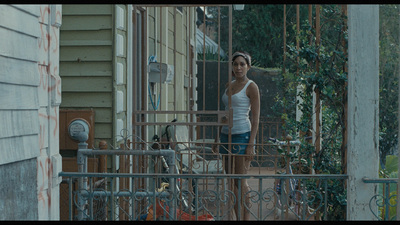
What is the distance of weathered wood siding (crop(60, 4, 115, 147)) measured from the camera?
21.9ft

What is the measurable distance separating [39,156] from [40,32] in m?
0.87

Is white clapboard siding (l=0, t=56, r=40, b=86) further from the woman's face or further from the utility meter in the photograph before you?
the woman's face

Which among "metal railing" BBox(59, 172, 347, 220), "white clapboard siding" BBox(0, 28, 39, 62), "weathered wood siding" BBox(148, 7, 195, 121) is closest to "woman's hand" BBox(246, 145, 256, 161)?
"metal railing" BBox(59, 172, 347, 220)

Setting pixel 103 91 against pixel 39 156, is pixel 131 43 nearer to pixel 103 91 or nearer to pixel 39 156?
pixel 103 91

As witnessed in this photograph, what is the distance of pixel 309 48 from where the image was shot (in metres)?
5.65

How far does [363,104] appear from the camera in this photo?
4.39 m

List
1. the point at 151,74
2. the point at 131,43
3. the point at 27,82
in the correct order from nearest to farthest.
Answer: the point at 27,82 < the point at 131,43 < the point at 151,74

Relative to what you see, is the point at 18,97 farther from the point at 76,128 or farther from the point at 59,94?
the point at 76,128

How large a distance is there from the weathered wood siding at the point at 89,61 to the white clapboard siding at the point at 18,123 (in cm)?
244

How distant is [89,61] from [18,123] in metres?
2.86

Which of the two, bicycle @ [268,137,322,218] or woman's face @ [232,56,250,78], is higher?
woman's face @ [232,56,250,78]

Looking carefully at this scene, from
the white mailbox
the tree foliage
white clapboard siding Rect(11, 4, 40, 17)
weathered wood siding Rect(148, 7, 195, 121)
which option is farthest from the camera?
the tree foliage

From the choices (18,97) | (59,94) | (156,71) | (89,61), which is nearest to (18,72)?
(18,97)

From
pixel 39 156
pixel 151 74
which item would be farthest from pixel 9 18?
pixel 151 74
